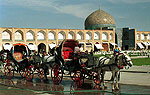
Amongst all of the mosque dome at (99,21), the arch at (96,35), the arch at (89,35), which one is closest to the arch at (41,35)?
the arch at (89,35)

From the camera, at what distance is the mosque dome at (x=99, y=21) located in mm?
62531

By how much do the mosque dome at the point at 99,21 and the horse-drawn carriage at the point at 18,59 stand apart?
50337mm

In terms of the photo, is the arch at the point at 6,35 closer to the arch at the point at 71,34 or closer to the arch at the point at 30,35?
the arch at the point at 30,35

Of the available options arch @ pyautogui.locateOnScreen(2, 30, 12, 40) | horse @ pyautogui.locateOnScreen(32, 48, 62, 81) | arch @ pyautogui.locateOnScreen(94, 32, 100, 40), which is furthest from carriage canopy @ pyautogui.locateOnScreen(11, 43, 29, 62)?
arch @ pyautogui.locateOnScreen(94, 32, 100, 40)

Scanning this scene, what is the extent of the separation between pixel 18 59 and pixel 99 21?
168 ft

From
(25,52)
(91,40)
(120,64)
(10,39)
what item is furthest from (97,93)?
(91,40)

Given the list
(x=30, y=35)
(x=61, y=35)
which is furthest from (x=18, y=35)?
(x=61, y=35)

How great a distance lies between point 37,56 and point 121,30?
55.7 m

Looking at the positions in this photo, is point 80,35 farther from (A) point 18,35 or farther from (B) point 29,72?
(B) point 29,72

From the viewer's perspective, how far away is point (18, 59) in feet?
42.0

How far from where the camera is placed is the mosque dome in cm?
6253

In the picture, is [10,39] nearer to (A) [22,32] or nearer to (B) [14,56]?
(A) [22,32]

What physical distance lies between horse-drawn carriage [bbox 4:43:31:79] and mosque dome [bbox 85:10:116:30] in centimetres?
5034

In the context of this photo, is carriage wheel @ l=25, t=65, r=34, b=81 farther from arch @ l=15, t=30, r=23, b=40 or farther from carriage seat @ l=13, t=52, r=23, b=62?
arch @ l=15, t=30, r=23, b=40
